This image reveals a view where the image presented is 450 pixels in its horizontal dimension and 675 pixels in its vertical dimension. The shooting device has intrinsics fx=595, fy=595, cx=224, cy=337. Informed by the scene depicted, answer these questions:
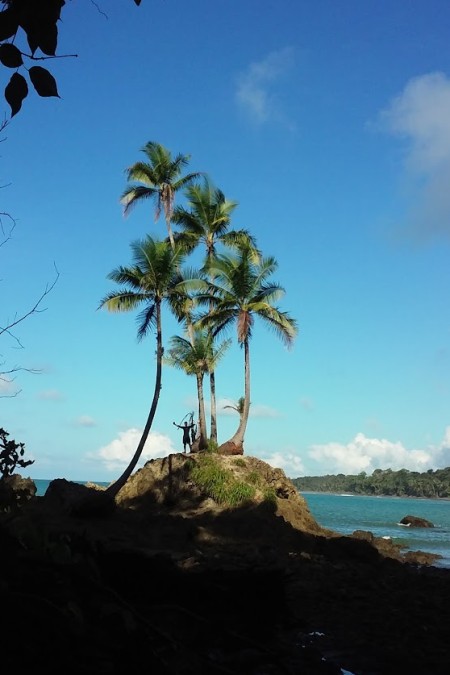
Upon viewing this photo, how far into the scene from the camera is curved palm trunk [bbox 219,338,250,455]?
24.7 m

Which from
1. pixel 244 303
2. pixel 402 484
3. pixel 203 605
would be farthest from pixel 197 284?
pixel 402 484

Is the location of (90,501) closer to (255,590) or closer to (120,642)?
(255,590)

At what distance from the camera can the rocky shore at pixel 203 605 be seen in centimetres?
222

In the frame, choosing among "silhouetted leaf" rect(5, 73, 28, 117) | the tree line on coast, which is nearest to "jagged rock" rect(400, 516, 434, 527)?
"silhouetted leaf" rect(5, 73, 28, 117)

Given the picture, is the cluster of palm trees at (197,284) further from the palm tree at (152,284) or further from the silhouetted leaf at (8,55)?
the silhouetted leaf at (8,55)

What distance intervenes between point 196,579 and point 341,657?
11.6 ft

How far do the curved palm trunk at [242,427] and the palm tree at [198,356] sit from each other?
A: 1364mm

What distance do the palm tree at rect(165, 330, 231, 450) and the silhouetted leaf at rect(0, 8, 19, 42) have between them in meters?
25.0

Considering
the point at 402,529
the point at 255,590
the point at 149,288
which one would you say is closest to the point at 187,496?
the point at 149,288

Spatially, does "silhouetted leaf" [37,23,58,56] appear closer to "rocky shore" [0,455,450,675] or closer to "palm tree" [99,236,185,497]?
"rocky shore" [0,455,450,675]

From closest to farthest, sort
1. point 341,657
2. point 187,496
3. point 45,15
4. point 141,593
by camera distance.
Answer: point 45,15, point 141,593, point 341,657, point 187,496

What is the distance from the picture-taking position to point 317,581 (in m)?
11.4

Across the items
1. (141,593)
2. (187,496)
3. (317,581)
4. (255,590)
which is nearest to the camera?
(141,593)

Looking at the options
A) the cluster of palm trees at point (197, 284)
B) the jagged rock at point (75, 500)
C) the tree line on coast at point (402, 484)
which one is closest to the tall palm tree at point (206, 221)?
the cluster of palm trees at point (197, 284)
